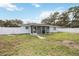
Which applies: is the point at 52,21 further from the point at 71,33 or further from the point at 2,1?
the point at 2,1

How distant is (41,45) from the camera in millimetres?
7289

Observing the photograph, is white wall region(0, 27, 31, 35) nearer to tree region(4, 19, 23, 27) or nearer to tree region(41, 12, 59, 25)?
tree region(4, 19, 23, 27)

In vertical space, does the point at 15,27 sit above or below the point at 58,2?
below

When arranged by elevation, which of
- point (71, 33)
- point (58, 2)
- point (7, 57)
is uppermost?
point (58, 2)

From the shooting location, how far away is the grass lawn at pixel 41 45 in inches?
284

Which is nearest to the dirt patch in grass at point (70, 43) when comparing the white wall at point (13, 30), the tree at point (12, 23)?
the white wall at point (13, 30)

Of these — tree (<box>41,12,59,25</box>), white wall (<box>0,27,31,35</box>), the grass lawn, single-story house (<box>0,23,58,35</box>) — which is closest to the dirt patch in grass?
the grass lawn

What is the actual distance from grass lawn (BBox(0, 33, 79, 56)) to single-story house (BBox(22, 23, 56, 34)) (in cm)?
11

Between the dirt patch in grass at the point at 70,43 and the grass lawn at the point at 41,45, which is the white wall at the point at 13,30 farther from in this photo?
the dirt patch in grass at the point at 70,43

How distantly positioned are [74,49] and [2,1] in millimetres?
1796

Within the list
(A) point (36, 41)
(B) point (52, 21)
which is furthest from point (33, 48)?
(B) point (52, 21)

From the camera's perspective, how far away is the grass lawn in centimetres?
722

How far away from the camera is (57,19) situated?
7.36 metres

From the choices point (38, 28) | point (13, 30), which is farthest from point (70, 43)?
point (13, 30)
